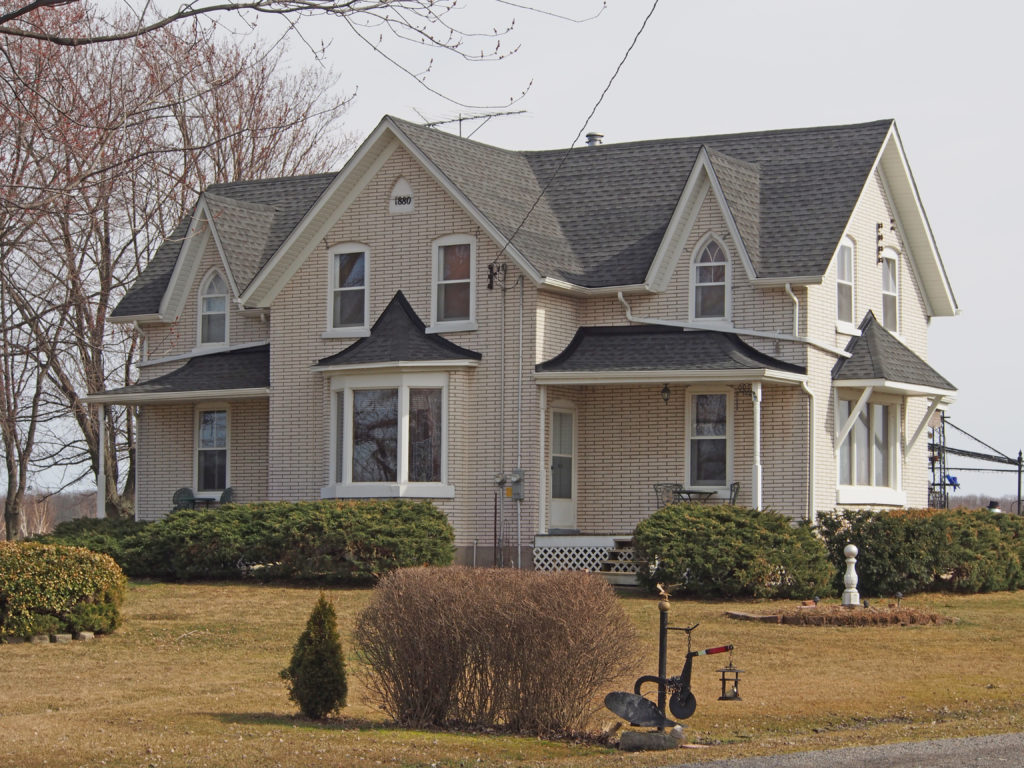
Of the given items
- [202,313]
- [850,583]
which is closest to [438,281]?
[202,313]


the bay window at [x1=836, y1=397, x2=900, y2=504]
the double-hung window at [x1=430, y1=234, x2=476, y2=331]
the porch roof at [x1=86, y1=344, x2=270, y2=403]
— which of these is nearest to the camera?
the double-hung window at [x1=430, y1=234, x2=476, y2=331]

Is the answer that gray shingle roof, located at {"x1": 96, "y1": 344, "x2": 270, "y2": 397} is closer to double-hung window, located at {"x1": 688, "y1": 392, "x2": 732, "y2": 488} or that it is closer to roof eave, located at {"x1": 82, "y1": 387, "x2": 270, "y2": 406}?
roof eave, located at {"x1": 82, "y1": 387, "x2": 270, "y2": 406}

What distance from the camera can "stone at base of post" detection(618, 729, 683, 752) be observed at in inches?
494

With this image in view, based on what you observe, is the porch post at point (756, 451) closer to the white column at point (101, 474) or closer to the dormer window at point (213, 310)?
the dormer window at point (213, 310)

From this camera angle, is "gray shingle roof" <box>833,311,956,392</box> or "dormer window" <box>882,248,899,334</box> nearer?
"gray shingle roof" <box>833,311,956,392</box>

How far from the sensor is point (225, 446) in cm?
3083

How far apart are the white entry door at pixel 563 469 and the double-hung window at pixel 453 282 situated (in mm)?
2388

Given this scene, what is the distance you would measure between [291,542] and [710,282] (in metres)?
8.66

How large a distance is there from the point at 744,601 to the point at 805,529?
1734mm

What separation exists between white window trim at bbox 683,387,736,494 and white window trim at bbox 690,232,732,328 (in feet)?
3.79

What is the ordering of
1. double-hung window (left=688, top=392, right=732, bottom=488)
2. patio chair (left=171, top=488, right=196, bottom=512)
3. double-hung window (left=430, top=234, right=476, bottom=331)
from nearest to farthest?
double-hung window (left=688, top=392, right=732, bottom=488), double-hung window (left=430, top=234, right=476, bottom=331), patio chair (left=171, top=488, right=196, bottom=512)

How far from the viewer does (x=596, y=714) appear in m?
13.9

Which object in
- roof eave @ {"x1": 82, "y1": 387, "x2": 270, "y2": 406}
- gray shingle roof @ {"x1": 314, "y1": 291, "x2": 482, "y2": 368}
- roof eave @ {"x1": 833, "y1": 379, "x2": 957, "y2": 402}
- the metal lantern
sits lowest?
the metal lantern

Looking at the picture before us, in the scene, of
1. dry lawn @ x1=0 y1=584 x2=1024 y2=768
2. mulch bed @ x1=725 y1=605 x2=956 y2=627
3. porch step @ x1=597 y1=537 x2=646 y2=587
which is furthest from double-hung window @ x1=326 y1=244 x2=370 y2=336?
mulch bed @ x1=725 y1=605 x2=956 y2=627
